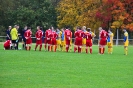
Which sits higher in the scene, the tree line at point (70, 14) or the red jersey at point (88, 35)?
the tree line at point (70, 14)

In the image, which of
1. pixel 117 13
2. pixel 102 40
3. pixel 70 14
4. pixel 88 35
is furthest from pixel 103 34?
pixel 70 14

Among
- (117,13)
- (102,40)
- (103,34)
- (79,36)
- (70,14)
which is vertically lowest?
(102,40)

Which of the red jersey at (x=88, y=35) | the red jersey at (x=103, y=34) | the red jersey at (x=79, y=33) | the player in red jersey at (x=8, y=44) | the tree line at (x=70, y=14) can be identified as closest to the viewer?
the red jersey at (x=88, y=35)

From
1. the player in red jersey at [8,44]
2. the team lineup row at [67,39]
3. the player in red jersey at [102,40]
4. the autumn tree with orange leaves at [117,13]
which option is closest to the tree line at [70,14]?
the autumn tree with orange leaves at [117,13]

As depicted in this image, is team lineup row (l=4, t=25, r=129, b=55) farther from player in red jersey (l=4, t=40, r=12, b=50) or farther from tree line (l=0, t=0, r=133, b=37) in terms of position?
tree line (l=0, t=0, r=133, b=37)

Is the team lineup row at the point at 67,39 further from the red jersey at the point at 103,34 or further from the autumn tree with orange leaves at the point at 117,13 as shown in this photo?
the autumn tree with orange leaves at the point at 117,13

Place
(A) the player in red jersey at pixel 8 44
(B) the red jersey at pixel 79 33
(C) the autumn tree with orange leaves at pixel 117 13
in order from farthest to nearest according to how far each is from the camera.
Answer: (C) the autumn tree with orange leaves at pixel 117 13
(A) the player in red jersey at pixel 8 44
(B) the red jersey at pixel 79 33

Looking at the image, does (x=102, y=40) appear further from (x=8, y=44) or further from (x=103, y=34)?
(x=8, y=44)

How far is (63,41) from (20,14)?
29607 mm

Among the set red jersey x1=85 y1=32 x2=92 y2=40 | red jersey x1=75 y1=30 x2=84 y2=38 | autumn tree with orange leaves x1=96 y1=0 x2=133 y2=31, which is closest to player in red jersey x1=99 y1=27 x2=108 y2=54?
red jersey x1=85 y1=32 x2=92 y2=40

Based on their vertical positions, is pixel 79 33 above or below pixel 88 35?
above

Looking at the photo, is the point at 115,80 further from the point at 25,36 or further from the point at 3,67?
the point at 25,36

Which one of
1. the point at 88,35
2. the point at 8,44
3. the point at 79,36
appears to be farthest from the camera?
the point at 8,44

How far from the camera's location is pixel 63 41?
35969 mm
